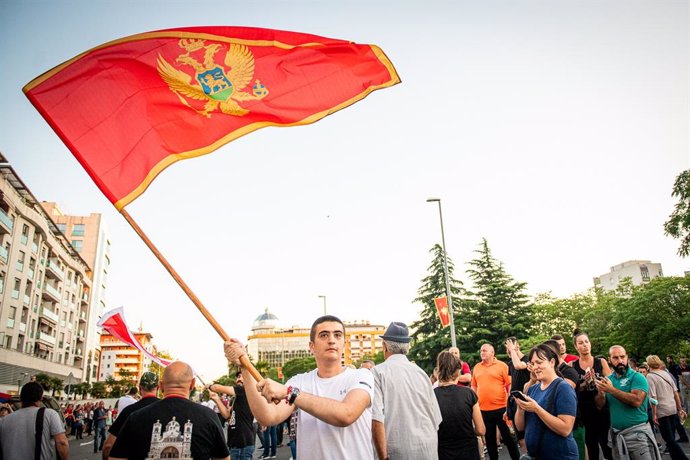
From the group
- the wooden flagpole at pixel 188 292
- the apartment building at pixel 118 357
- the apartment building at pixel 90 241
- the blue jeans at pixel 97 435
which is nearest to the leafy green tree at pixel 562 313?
the blue jeans at pixel 97 435

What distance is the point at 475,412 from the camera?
5605mm

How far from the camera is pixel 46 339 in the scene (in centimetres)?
5453

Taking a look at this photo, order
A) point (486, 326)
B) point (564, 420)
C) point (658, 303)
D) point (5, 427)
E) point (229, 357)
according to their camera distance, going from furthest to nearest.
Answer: point (486, 326) → point (658, 303) → point (5, 427) → point (564, 420) → point (229, 357)

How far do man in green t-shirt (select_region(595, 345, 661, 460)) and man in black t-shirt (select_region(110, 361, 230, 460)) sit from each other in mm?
4488

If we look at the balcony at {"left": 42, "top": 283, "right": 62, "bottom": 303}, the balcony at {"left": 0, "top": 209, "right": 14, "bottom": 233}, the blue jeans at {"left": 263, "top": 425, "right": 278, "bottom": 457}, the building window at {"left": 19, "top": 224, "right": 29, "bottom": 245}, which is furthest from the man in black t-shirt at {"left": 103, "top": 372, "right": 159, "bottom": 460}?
the balcony at {"left": 42, "top": 283, "right": 62, "bottom": 303}

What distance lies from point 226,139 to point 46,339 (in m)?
59.7

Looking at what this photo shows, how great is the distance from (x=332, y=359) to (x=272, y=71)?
3276 millimetres

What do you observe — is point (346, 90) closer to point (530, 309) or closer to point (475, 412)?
point (475, 412)

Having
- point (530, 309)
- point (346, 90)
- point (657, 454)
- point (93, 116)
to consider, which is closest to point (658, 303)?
point (530, 309)

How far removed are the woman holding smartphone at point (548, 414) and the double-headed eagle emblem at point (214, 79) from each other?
12.8 feet

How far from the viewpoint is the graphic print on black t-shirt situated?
3553 mm

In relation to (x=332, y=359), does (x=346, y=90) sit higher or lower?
higher

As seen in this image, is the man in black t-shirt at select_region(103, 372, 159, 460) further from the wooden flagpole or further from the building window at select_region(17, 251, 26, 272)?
the building window at select_region(17, 251, 26, 272)

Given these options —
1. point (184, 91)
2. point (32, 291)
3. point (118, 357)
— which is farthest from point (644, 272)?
point (118, 357)
